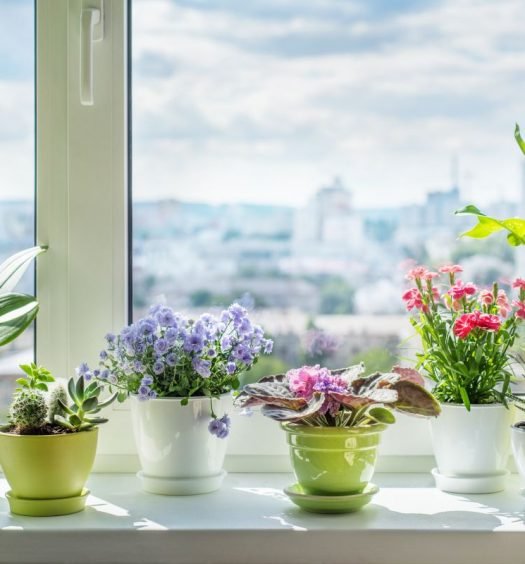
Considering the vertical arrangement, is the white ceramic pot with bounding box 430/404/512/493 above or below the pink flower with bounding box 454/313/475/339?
below

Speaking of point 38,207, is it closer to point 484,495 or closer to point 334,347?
point 334,347

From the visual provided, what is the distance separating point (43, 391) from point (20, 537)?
26 cm

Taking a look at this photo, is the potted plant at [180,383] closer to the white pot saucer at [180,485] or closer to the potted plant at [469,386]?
the white pot saucer at [180,485]

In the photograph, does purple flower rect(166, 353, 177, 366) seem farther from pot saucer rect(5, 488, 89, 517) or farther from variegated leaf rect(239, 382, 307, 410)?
pot saucer rect(5, 488, 89, 517)

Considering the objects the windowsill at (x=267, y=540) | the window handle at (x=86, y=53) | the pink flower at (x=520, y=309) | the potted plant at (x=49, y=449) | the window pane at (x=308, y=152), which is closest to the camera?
the windowsill at (x=267, y=540)

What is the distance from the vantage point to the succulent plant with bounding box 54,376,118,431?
4.48 ft

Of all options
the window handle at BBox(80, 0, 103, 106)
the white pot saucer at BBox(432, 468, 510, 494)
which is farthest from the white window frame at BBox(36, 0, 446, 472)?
the white pot saucer at BBox(432, 468, 510, 494)

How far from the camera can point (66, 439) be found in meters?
1.33

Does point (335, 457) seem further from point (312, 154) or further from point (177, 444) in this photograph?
point (312, 154)

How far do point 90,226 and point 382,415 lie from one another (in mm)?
683

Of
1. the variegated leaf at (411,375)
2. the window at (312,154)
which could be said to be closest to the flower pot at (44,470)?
the window at (312,154)

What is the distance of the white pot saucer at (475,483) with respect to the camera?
1.45 meters

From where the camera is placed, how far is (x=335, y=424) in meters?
1.35

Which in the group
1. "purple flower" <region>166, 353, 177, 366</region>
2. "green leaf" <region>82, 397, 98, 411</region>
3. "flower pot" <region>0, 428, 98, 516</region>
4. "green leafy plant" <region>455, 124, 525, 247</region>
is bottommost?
"flower pot" <region>0, 428, 98, 516</region>
